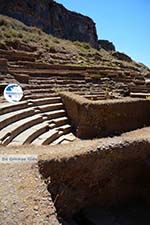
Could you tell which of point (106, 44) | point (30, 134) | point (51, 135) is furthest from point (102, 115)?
point (106, 44)

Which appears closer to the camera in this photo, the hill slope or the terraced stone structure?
the terraced stone structure

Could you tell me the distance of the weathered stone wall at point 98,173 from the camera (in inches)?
222

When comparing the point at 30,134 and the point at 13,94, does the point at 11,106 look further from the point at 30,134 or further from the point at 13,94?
the point at 30,134

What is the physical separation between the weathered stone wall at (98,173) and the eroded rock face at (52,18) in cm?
2161

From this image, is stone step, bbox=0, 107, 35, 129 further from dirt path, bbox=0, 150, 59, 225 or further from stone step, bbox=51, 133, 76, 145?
dirt path, bbox=0, 150, 59, 225

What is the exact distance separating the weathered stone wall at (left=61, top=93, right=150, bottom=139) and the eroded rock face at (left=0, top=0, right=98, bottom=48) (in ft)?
57.2

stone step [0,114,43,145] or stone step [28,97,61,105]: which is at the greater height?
stone step [28,97,61,105]

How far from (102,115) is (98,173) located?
4.37 meters

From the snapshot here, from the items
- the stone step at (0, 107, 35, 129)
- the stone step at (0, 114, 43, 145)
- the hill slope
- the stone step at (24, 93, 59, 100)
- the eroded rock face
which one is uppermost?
the eroded rock face

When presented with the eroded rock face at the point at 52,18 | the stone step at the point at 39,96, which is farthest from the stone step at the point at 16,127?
the eroded rock face at the point at 52,18

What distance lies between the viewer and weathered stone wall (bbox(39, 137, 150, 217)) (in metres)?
5.64

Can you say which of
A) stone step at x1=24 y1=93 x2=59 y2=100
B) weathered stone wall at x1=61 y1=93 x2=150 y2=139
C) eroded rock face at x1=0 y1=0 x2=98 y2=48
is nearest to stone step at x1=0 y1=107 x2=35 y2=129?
stone step at x1=24 y1=93 x2=59 y2=100

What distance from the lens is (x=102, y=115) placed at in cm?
1061

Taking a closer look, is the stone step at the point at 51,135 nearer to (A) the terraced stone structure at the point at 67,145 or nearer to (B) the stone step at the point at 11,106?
(A) the terraced stone structure at the point at 67,145
